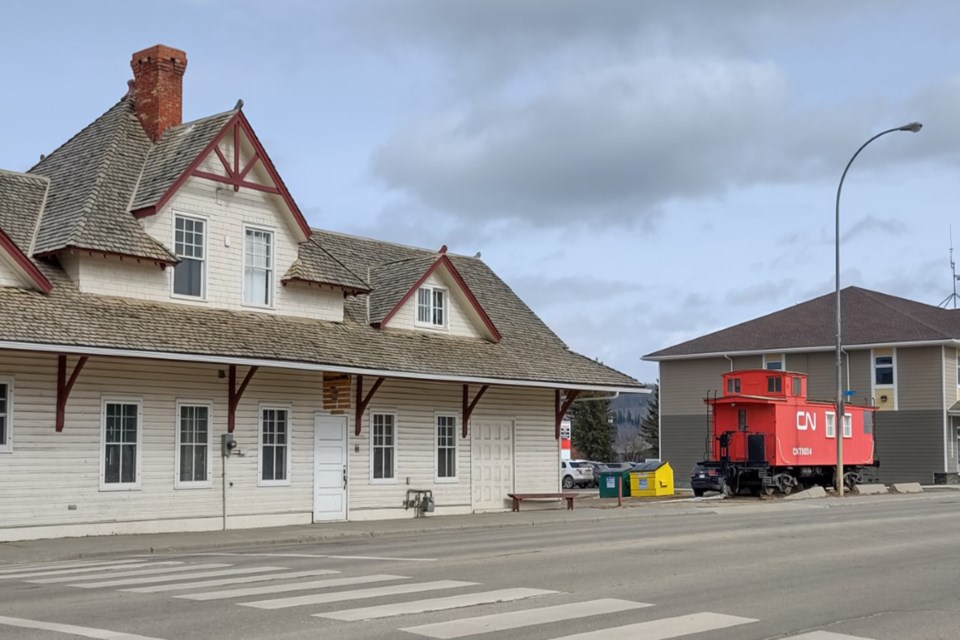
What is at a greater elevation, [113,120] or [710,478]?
[113,120]

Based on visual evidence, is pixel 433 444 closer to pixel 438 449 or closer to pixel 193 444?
pixel 438 449

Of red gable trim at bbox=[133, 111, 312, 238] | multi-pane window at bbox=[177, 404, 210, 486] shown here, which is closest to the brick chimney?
red gable trim at bbox=[133, 111, 312, 238]

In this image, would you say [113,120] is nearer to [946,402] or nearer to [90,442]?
[90,442]

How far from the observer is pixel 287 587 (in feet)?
43.0

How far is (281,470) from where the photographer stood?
26.7m

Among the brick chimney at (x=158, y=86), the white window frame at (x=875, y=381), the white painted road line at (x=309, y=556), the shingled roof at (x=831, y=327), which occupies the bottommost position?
the white painted road line at (x=309, y=556)

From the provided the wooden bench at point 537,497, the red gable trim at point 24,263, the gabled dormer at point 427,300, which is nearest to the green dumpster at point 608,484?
the wooden bench at point 537,497

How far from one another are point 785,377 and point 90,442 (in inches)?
1000

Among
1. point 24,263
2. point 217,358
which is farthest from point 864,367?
point 24,263

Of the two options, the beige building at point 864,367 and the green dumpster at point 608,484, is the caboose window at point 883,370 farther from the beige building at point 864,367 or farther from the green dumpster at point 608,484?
the green dumpster at point 608,484

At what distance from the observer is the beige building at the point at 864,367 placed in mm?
51875

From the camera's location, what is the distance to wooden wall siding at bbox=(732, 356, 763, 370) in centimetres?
5641

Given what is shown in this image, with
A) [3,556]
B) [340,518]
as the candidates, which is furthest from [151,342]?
[340,518]

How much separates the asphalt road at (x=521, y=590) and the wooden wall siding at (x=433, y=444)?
22.3 ft
